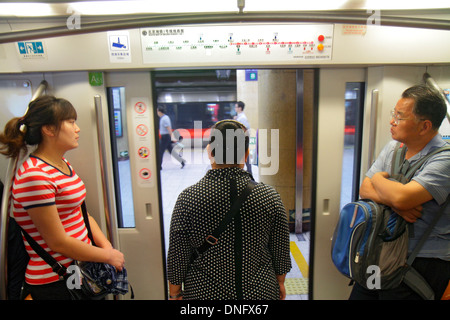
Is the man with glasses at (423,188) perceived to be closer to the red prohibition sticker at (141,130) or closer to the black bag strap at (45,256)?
the red prohibition sticker at (141,130)

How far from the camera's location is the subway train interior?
1.84 m

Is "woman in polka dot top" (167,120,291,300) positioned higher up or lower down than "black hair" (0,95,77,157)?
lower down

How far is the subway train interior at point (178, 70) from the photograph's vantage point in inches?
72.6

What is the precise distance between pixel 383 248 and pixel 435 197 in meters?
0.43

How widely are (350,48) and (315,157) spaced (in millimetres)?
923

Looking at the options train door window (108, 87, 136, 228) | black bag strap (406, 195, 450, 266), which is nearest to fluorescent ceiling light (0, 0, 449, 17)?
→ train door window (108, 87, 136, 228)

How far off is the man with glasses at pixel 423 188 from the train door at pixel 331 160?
65 cm

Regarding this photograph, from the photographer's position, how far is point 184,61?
2.09 meters

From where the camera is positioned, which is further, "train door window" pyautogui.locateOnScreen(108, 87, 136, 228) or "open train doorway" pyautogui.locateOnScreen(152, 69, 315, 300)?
"open train doorway" pyautogui.locateOnScreen(152, 69, 315, 300)

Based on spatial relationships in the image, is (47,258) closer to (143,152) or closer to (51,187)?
(51,187)

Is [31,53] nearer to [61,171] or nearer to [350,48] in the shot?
[61,171]

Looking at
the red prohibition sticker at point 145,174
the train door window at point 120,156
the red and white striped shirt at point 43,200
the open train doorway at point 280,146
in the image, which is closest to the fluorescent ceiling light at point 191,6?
the open train doorway at point 280,146

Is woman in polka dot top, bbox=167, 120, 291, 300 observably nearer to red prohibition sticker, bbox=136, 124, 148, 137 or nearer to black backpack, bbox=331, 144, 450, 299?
black backpack, bbox=331, 144, 450, 299

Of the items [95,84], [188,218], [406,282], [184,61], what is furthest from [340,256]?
[95,84]
